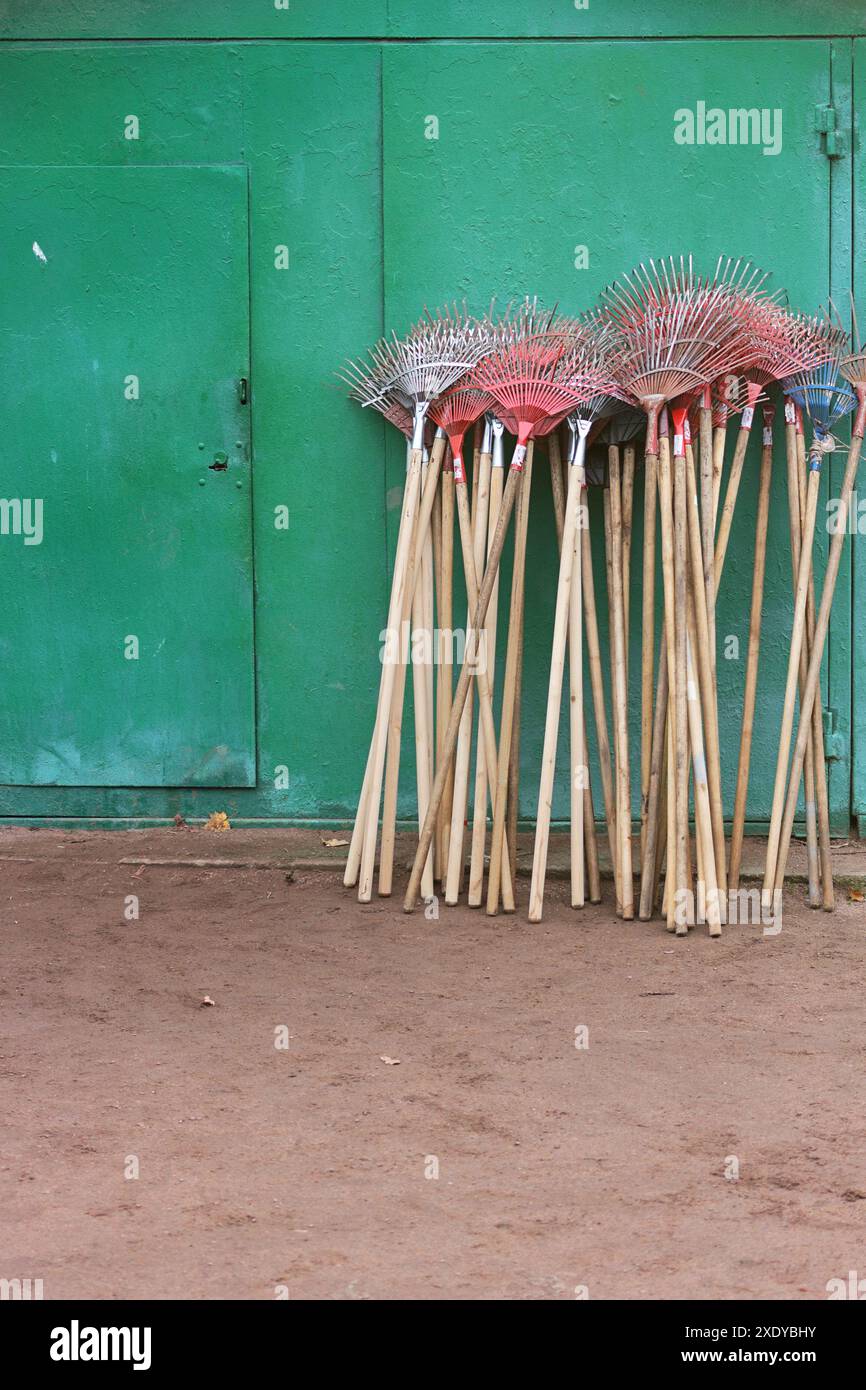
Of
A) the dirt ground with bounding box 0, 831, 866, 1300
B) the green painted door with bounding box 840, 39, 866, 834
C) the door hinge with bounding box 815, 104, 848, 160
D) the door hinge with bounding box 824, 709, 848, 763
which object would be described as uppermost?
the door hinge with bounding box 815, 104, 848, 160

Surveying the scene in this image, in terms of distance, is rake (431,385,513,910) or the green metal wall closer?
rake (431,385,513,910)

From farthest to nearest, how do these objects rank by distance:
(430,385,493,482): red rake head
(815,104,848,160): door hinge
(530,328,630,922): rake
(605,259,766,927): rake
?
(815,104,848,160): door hinge < (430,385,493,482): red rake head < (530,328,630,922): rake < (605,259,766,927): rake

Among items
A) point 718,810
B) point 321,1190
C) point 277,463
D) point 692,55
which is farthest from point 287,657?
point 321,1190

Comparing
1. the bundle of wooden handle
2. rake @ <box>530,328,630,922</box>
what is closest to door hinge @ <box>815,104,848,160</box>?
the bundle of wooden handle

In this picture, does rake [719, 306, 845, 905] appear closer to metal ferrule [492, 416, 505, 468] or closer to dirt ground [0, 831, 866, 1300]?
dirt ground [0, 831, 866, 1300]

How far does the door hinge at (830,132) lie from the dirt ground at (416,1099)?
2.77m

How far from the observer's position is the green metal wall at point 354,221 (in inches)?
225

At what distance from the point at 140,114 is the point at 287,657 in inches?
84.4

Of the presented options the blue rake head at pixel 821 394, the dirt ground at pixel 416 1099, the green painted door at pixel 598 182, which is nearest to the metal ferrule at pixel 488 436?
the green painted door at pixel 598 182

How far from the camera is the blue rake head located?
17.4ft

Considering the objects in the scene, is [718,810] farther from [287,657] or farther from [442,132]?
[442,132]

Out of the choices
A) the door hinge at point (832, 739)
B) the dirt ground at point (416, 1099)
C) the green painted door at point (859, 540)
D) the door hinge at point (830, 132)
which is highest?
the door hinge at point (830, 132)

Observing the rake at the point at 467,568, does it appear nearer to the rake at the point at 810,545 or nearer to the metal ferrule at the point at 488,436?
the metal ferrule at the point at 488,436

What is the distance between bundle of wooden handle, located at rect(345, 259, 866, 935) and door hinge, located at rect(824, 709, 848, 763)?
0.40 metres
